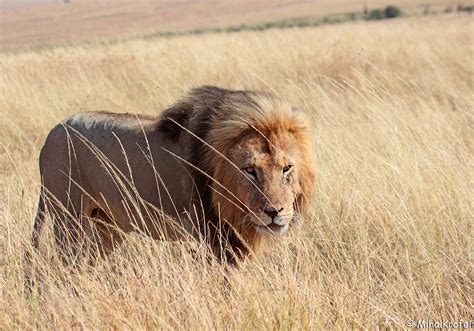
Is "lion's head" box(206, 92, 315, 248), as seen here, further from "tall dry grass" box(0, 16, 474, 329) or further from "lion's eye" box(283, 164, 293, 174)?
"tall dry grass" box(0, 16, 474, 329)

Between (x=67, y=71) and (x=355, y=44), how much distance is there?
4.45m

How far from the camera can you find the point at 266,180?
352 cm

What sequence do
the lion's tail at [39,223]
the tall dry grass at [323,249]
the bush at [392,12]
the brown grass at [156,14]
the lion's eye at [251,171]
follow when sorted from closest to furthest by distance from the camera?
the tall dry grass at [323,249]
the lion's eye at [251,171]
the lion's tail at [39,223]
the bush at [392,12]
the brown grass at [156,14]

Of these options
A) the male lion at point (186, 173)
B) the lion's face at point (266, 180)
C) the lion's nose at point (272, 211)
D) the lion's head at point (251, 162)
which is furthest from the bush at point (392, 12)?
the lion's nose at point (272, 211)

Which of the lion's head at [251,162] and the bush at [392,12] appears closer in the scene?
the lion's head at [251,162]

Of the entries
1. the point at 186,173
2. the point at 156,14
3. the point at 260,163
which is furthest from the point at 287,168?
the point at 156,14

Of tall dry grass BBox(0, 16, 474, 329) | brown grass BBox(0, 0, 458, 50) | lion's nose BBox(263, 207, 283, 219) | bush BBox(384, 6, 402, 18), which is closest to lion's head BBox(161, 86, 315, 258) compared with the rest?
lion's nose BBox(263, 207, 283, 219)

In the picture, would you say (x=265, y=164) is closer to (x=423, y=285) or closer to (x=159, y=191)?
(x=159, y=191)

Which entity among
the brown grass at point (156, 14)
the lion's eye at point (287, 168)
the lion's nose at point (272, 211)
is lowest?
the brown grass at point (156, 14)

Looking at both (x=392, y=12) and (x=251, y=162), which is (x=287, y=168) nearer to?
(x=251, y=162)

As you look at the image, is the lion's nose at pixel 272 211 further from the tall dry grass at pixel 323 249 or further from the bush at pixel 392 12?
the bush at pixel 392 12

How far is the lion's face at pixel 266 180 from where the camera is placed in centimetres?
347

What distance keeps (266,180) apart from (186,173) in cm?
53

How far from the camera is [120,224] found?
4.23 meters
